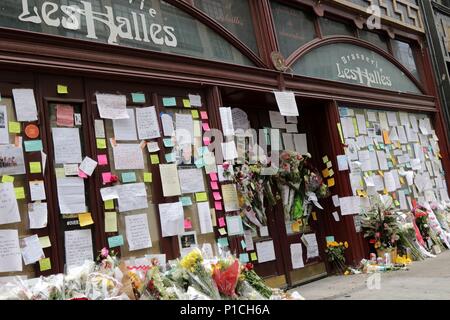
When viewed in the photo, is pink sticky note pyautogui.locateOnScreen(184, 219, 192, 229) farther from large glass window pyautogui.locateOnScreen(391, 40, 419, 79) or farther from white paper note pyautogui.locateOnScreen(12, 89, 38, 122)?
large glass window pyautogui.locateOnScreen(391, 40, 419, 79)

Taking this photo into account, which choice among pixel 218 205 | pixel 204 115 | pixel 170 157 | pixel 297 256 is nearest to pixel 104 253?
pixel 170 157

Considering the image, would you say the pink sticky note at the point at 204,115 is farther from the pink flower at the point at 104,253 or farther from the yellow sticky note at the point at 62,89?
the pink flower at the point at 104,253

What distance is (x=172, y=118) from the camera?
5.35 meters

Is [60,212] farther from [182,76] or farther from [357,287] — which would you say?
[357,287]

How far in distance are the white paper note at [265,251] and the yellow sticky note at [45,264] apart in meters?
2.82

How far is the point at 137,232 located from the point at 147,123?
119cm

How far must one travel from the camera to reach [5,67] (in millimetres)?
4211

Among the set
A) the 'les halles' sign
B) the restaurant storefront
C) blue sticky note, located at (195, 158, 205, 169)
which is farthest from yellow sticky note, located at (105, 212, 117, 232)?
the 'les halles' sign

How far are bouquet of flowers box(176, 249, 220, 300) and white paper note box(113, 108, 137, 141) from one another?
1.75 meters

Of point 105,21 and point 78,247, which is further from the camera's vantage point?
point 105,21

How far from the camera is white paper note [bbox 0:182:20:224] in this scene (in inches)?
155

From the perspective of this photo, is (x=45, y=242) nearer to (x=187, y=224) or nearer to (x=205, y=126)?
(x=187, y=224)

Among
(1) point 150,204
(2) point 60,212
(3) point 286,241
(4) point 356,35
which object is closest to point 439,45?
(4) point 356,35

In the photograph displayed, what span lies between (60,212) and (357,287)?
375 cm
